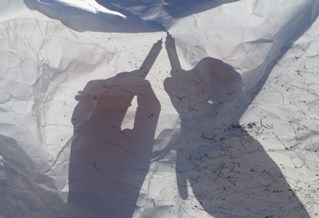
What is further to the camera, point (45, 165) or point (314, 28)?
point (314, 28)

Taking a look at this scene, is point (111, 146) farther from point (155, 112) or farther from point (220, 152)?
point (220, 152)

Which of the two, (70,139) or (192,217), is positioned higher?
(70,139)

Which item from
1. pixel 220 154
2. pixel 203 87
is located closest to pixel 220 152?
pixel 220 154

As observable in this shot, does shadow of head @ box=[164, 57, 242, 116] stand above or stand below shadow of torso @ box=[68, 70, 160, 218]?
above

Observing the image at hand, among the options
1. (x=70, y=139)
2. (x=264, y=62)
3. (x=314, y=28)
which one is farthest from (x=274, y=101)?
(x=70, y=139)

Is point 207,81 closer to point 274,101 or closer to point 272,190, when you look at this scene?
point 274,101
